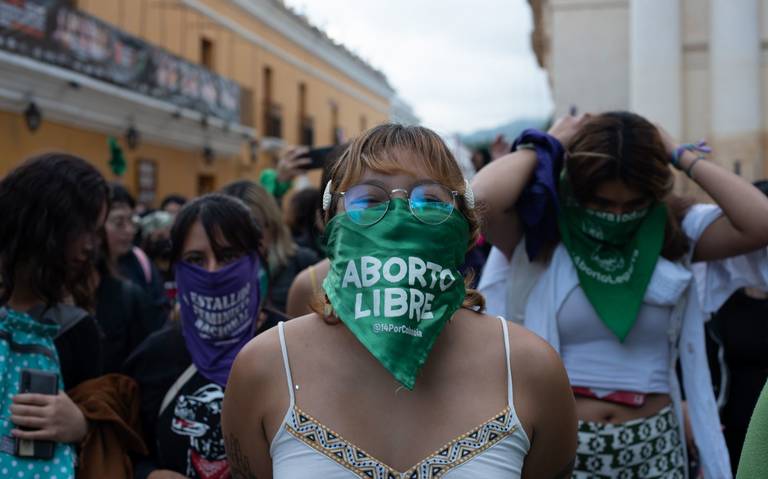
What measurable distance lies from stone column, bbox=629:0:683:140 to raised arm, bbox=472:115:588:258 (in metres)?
9.78

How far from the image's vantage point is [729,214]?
2.69 meters

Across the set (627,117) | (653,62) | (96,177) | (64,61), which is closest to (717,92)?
(653,62)

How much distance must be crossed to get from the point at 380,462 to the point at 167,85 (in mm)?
20132

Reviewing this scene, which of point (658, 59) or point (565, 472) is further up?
point (658, 59)

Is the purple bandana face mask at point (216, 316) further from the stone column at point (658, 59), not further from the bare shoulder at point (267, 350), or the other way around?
the stone column at point (658, 59)

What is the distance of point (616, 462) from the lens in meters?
2.58

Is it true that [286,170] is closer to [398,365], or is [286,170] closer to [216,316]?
[216,316]

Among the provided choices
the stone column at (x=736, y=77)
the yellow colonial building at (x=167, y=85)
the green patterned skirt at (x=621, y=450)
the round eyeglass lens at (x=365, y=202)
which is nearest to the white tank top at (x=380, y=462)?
the round eyeglass lens at (x=365, y=202)

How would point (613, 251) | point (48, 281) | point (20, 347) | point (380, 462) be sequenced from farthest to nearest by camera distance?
point (613, 251)
point (48, 281)
point (20, 347)
point (380, 462)

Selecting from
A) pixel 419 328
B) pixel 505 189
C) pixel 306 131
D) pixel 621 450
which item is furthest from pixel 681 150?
pixel 306 131

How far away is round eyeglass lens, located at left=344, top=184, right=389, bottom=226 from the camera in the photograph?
1661 millimetres

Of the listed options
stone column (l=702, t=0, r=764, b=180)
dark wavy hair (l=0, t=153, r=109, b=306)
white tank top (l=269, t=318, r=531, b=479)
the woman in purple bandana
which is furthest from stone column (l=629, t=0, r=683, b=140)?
white tank top (l=269, t=318, r=531, b=479)

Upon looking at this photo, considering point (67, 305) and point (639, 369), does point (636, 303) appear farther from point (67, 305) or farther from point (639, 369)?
point (67, 305)

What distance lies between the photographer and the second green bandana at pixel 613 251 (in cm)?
267
